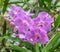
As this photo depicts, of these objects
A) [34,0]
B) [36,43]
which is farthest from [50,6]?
[36,43]

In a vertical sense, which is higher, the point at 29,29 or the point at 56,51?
the point at 29,29

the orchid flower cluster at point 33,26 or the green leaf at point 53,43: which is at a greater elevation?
the orchid flower cluster at point 33,26

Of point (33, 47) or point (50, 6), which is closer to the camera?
point (33, 47)

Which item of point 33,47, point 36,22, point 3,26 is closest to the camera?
point 36,22

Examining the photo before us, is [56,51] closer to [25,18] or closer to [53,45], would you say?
[53,45]

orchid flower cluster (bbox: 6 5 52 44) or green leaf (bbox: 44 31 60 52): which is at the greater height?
orchid flower cluster (bbox: 6 5 52 44)

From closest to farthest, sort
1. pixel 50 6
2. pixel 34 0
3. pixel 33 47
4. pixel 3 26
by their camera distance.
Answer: pixel 33 47 → pixel 3 26 → pixel 50 6 → pixel 34 0
